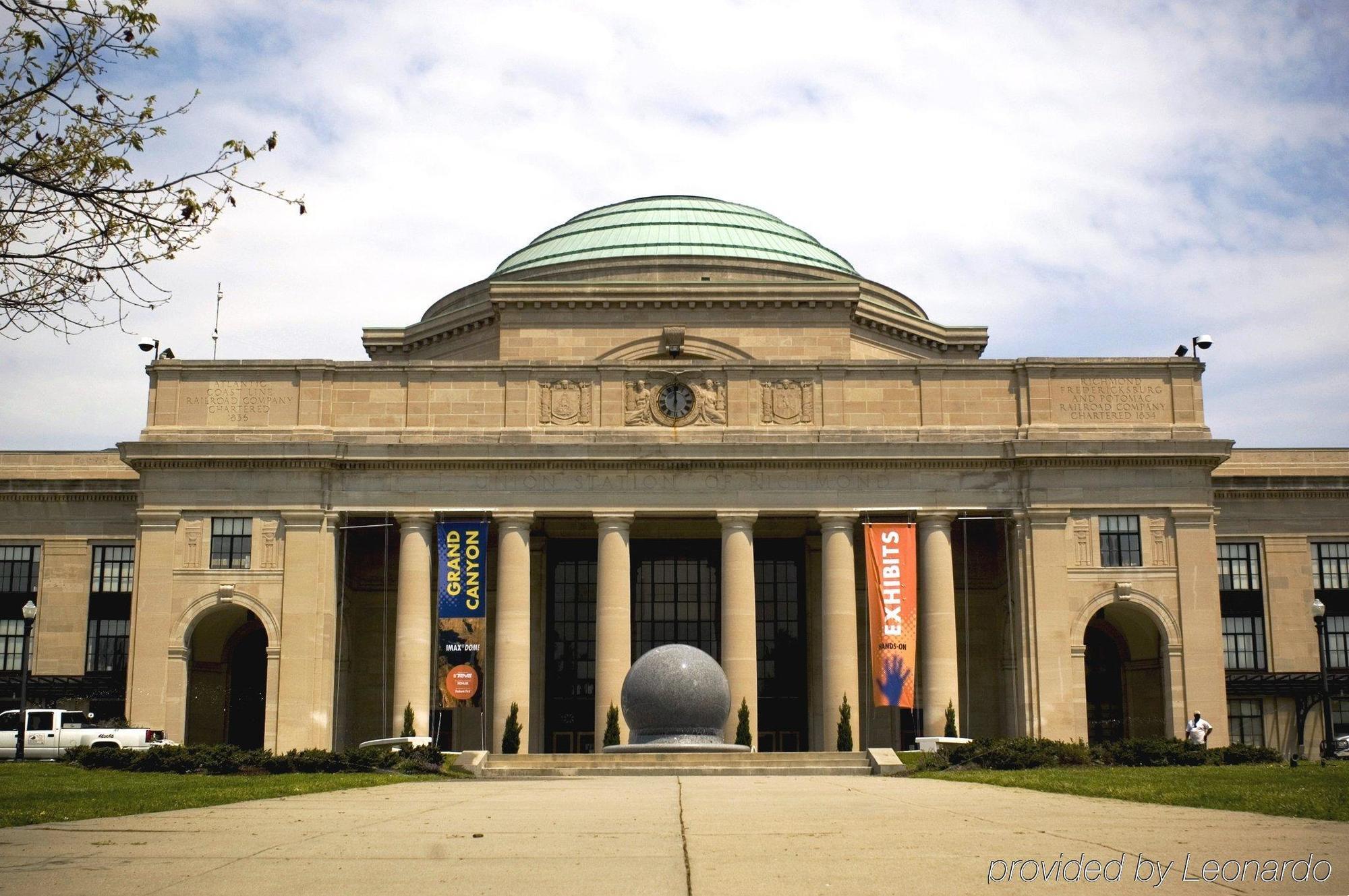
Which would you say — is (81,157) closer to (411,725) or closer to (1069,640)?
(411,725)

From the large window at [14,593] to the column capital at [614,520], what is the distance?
25738mm

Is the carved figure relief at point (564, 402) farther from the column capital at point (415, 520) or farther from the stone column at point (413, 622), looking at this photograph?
the stone column at point (413, 622)

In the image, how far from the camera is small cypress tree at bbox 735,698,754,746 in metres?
53.9

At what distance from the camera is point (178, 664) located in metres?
55.5

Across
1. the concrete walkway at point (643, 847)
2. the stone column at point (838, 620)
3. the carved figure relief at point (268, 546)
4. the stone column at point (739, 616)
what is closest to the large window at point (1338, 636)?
the stone column at point (838, 620)

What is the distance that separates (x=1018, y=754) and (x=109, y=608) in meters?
40.9

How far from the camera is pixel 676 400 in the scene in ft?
190

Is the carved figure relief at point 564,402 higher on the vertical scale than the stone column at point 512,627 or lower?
higher

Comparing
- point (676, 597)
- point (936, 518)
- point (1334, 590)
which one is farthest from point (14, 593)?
point (1334, 590)

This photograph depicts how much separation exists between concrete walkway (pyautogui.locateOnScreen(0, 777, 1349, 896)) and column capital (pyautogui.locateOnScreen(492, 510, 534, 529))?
31.8 m

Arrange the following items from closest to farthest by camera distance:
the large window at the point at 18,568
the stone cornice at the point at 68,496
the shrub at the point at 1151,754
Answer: the shrub at the point at 1151,754 → the large window at the point at 18,568 → the stone cornice at the point at 68,496

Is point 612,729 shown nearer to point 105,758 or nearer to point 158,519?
point 158,519

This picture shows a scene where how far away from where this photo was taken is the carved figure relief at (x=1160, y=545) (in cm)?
5625


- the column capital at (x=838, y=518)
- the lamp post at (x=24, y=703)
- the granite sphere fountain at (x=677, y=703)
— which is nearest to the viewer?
the granite sphere fountain at (x=677, y=703)
